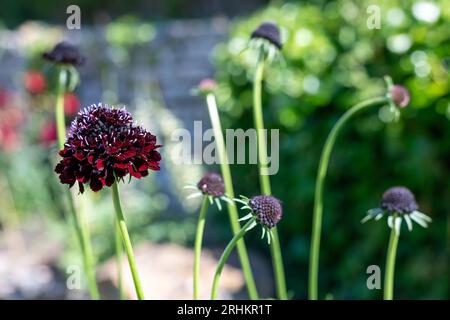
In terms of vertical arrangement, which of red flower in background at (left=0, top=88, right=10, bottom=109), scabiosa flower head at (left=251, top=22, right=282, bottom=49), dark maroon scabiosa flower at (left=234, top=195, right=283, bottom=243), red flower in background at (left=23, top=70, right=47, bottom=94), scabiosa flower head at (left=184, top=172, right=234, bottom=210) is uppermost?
red flower in background at (left=23, top=70, right=47, bottom=94)

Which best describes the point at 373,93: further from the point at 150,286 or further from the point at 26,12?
the point at 26,12

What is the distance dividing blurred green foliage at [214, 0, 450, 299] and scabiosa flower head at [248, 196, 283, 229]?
1563 millimetres

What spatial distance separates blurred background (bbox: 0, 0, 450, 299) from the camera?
2.74 metres

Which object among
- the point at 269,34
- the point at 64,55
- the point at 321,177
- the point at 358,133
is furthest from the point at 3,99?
the point at 321,177

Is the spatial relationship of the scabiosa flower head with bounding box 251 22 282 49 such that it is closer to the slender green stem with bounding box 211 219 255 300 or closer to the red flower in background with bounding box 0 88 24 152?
the slender green stem with bounding box 211 219 255 300

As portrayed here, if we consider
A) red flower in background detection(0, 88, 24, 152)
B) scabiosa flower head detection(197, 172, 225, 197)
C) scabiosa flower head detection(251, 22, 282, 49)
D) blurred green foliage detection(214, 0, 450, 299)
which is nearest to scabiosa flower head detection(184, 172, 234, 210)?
scabiosa flower head detection(197, 172, 225, 197)

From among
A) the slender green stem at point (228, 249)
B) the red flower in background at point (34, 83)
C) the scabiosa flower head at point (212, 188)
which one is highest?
the red flower in background at point (34, 83)

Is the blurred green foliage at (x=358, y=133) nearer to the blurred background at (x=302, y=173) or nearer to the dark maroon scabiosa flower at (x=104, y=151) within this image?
the blurred background at (x=302, y=173)

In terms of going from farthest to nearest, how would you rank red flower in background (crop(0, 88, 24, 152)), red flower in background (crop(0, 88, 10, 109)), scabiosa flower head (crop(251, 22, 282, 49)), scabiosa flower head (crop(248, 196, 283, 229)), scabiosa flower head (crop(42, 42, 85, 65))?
red flower in background (crop(0, 88, 10, 109)) → red flower in background (crop(0, 88, 24, 152)) → scabiosa flower head (crop(42, 42, 85, 65)) → scabiosa flower head (crop(251, 22, 282, 49)) → scabiosa flower head (crop(248, 196, 283, 229))

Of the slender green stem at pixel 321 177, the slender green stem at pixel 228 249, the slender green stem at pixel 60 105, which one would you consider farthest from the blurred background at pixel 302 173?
the slender green stem at pixel 228 249

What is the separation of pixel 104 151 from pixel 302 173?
2266 mm

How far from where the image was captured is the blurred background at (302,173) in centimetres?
274

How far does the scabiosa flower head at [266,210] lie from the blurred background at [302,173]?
0.57 m

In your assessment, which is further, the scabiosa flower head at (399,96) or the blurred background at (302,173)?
the blurred background at (302,173)
